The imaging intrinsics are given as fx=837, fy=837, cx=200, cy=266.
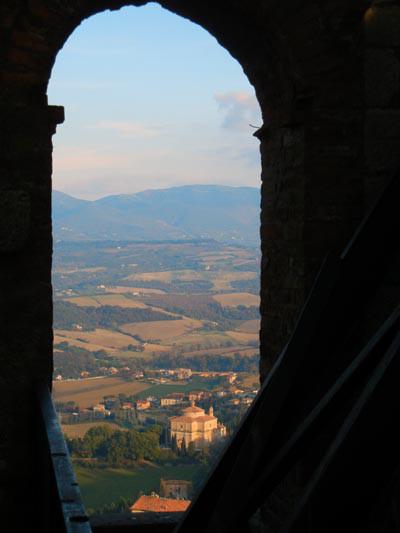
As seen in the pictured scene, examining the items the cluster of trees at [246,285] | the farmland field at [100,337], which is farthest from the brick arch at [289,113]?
the cluster of trees at [246,285]

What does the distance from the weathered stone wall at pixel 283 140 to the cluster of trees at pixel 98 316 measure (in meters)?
28.2

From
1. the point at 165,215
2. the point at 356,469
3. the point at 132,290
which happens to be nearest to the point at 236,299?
the point at 132,290

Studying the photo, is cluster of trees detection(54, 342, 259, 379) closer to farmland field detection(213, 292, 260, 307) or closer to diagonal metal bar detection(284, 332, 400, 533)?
farmland field detection(213, 292, 260, 307)

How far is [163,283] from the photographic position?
45.0 m

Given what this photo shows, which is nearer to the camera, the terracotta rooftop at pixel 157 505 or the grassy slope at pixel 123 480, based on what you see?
the terracotta rooftop at pixel 157 505

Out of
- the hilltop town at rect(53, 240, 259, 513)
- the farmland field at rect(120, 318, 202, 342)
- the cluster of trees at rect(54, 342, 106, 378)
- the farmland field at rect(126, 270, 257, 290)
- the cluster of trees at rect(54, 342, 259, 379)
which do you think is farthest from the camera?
the farmland field at rect(126, 270, 257, 290)

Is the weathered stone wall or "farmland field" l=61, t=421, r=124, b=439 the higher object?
the weathered stone wall

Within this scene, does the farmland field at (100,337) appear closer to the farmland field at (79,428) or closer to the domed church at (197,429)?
the farmland field at (79,428)

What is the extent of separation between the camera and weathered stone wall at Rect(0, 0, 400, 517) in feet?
12.3

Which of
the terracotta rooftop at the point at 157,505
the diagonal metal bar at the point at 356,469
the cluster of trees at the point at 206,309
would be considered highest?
the diagonal metal bar at the point at 356,469

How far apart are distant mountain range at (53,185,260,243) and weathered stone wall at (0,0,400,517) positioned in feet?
178

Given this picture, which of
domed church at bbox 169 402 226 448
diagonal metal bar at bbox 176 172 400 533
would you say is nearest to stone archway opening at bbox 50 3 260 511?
domed church at bbox 169 402 226 448

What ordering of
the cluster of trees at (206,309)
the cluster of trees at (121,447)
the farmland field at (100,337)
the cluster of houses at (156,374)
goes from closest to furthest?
1. the cluster of trees at (121,447)
2. the cluster of houses at (156,374)
3. the farmland field at (100,337)
4. the cluster of trees at (206,309)

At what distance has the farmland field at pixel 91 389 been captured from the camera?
18922 millimetres
